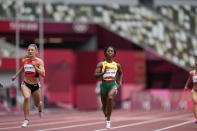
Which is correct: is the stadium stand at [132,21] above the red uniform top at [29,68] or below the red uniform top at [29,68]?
above

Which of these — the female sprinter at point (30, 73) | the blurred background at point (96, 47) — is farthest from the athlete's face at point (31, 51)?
Answer: the blurred background at point (96, 47)

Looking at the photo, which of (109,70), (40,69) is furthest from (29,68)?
(109,70)

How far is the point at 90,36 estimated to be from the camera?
33.6 meters

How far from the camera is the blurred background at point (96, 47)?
31.3 metres

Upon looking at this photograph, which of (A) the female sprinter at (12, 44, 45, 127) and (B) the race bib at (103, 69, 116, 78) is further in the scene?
(B) the race bib at (103, 69, 116, 78)

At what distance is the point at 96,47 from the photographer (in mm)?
34000

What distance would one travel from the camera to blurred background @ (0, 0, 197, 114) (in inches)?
1233

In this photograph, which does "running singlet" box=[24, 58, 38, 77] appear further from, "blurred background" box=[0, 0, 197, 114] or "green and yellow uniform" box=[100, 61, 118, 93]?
"blurred background" box=[0, 0, 197, 114]

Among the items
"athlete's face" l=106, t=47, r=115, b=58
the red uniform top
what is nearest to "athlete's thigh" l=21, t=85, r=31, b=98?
the red uniform top

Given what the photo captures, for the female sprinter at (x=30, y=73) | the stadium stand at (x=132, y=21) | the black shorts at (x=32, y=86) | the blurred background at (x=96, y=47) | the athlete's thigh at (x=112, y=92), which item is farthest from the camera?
the stadium stand at (x=132, y=21)

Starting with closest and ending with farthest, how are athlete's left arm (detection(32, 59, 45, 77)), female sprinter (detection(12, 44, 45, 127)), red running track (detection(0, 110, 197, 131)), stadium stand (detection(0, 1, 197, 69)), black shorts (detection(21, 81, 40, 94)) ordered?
athlete's left arm (detection(32, 59, 45, 77))
female sprinter (detection(12, 44, 45, 127))
black shorts (detection(21, 81, 40, 94))
red running track (detection(0, 110, 197, 131))
stadium stand (detection(0, 1, 197, 69))

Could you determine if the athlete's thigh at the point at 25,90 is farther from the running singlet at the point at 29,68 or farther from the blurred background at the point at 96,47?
the blurred background at the point at 96,47

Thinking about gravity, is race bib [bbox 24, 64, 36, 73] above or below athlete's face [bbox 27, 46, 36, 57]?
below

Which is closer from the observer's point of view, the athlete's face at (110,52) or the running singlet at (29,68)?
the running singlet at (29,68)
